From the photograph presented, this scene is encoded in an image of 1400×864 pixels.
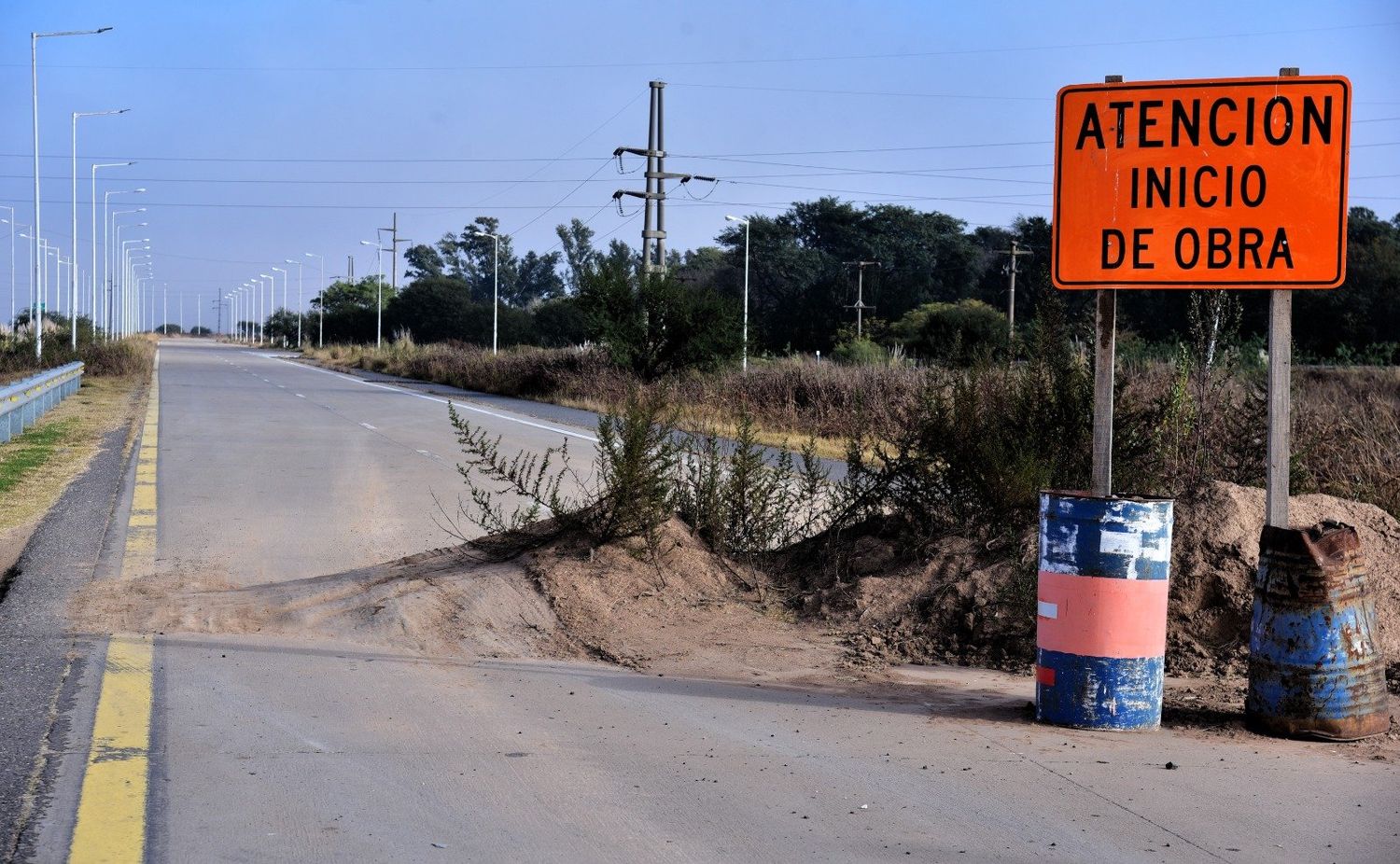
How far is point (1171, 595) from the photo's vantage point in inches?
277

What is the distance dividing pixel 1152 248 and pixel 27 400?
18.2 metres

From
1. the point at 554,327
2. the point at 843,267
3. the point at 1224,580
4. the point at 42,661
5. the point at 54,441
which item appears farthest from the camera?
the point at 554,327

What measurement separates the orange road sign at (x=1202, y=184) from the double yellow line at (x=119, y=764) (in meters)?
4.33

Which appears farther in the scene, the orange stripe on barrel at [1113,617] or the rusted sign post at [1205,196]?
the rusted sign post at [1205,196]

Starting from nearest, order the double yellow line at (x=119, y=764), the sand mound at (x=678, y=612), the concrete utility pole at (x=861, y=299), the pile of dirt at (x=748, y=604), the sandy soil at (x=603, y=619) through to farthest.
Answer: the double yellow line at (x=119, y=764), the sandy soil at (x=603, y=619), the sand mound at (x=678, y=612), the pile of dirt at (x=748, y=604), the concrete utility pole at (x=861, y=299)

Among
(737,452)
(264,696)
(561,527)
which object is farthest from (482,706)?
(737,452)

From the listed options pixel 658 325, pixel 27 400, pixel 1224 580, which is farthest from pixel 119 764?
pixel 658 325

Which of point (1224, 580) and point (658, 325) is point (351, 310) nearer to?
point (658, 325)

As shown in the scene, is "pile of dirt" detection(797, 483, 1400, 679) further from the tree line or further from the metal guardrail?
the metal guardrail

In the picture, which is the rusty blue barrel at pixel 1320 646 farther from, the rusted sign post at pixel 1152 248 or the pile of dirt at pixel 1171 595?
the pile of dirt at pixel 1171 595

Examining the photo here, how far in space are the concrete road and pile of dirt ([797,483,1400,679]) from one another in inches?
34.7

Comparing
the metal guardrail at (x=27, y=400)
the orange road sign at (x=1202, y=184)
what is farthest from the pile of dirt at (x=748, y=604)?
the metal guardrail at (x=27, y=400)

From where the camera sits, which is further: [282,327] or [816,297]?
[282,327]

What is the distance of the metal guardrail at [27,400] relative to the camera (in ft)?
57.4
